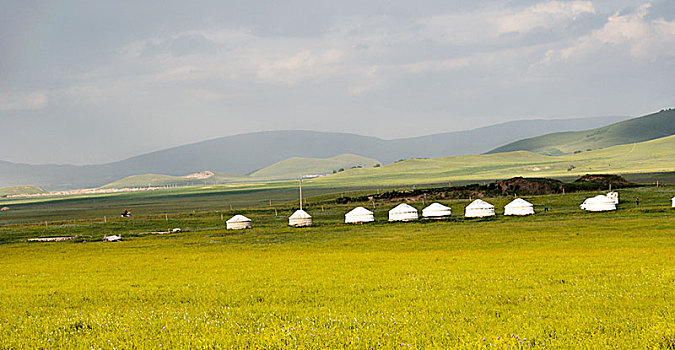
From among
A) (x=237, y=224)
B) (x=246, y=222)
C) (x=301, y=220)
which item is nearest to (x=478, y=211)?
(x=301, y=220)

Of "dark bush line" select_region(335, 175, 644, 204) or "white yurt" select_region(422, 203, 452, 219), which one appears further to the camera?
"dark bush line" select_region(335, 175, 644, 204)

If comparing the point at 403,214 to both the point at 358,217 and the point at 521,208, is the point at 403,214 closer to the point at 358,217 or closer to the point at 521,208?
the point at 358,217

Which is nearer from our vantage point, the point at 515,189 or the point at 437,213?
the point at 437,213

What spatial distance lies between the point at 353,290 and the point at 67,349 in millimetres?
9815

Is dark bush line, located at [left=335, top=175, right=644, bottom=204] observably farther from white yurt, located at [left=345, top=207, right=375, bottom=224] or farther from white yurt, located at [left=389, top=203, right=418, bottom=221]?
white yurt, located at [left=345, top=207, right=375, bottom=224]

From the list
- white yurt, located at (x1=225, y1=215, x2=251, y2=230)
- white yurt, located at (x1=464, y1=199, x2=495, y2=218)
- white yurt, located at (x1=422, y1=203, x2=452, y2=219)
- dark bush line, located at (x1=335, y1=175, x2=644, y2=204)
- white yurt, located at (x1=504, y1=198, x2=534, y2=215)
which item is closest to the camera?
white yurt, located at (x1=225, y1=215, x2=251, y2=230)

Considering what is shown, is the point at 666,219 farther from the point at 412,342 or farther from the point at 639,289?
the point at 412,342

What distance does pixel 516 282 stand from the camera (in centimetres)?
2009

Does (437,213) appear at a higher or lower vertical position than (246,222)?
lower

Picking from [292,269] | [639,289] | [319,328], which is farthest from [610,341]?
[292,269]

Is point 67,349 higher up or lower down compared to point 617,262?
higher up

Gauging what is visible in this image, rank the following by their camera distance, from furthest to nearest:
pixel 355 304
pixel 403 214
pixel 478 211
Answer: pixel 403 214 < pixel 478 211 < pixel 355 304

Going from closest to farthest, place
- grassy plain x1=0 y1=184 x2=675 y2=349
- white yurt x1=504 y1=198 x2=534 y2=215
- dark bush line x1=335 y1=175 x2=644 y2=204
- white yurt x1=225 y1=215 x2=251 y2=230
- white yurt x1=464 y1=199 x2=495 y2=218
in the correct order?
grassy plain x1=0 y1=184 x2=675 y2=349, white yurt x1=225 y1=215 x2=251 y2=230, white yurt x1=504 y1=198 x2=534 y2=215, white yurt x1=464 y1=199 x2=495 y2=218, dark bush line x1=335 y1=175 x2=644 y2=204

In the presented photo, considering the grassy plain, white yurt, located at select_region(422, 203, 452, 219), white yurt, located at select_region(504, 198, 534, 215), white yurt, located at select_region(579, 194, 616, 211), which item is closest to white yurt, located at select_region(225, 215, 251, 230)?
white yurt, located at select_region(422, 203, 452, 219)
